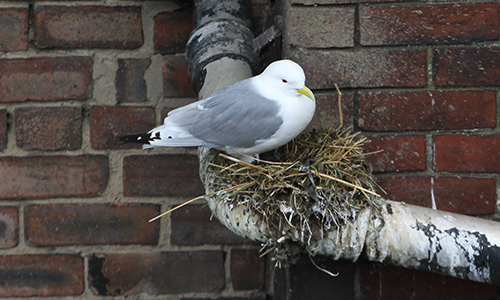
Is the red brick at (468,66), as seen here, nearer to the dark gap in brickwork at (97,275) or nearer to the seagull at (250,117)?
the seagull at (250,117)

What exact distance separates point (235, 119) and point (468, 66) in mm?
494

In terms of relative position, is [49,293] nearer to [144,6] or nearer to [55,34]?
[55,34]

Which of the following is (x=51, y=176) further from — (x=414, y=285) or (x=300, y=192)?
(x=414, y=285)

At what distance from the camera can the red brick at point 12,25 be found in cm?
111

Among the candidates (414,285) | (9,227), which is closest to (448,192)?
(414,285)

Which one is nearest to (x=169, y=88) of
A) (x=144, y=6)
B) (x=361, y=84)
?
(x=144, y=6)

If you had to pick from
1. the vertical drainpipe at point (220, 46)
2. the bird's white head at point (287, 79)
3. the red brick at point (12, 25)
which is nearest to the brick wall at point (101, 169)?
the red brick at point (12, 25)

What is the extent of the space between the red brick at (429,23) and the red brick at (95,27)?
56 centimetres

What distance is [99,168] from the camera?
3.70 ft

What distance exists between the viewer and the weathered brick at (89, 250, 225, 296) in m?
1.14

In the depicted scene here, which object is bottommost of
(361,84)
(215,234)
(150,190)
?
(215,234)

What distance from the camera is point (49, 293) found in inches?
44.7

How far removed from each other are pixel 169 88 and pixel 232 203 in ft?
1.60

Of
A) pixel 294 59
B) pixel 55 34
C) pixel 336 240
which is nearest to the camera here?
pixel 336 240
